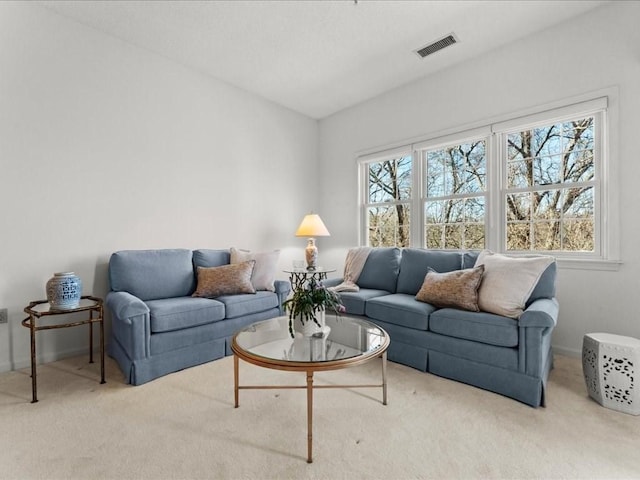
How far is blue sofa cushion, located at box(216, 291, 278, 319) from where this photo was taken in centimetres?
290

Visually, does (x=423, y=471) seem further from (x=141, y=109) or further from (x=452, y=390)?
(x=141, y=109)

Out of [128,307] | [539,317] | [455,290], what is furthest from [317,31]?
[539,317]

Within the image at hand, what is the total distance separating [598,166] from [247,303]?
3219 millimetres

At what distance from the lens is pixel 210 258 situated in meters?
3.43

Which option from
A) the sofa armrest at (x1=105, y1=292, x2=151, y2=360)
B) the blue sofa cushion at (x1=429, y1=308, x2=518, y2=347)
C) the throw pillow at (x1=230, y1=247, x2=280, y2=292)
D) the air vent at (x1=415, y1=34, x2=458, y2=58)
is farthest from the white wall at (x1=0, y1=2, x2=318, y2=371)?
the blue sofa cushion at (x1=429, y1=308, x2=518, y2=347)

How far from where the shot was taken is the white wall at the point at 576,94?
2.58m

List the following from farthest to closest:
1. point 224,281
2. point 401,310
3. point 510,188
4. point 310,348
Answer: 1. point 510,188
2. point 224,281
3. point 401,310
4. point 310,348

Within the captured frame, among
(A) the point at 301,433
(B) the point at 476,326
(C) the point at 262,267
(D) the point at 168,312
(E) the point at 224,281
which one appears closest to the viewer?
(A) the point at 301,433

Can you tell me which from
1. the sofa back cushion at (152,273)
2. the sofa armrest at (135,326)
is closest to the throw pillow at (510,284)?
the sofa armrest at (135,326)

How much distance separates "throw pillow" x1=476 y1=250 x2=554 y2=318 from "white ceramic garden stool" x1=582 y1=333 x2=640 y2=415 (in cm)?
45

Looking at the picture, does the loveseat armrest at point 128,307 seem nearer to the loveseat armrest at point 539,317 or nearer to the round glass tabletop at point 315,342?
the round glass tabletop at point 315,342

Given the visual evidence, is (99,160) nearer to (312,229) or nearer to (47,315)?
(47,315)

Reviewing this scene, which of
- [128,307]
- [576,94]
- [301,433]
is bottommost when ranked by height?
[301,433]

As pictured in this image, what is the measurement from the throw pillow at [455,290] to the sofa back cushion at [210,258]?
6.62 feet
